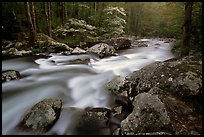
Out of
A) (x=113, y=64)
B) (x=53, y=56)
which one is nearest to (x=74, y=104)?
(x=113, y=64)

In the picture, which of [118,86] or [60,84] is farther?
[60,84]

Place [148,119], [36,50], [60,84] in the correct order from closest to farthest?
[148,119], [60,84], [36,50]

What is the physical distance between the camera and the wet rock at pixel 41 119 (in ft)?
15.4

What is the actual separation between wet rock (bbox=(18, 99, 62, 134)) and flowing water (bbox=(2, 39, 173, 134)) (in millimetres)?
182

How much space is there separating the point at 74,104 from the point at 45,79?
2259 millimetres

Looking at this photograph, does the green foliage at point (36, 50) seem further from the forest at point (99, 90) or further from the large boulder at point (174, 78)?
the large boulder at point (174, 78)

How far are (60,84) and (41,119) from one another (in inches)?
103

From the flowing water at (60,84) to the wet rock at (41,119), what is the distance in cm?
18

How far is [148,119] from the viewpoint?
4.33 metres

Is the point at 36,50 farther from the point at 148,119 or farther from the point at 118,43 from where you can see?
the point at 148,119

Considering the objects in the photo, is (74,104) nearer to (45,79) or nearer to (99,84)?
(99,84)

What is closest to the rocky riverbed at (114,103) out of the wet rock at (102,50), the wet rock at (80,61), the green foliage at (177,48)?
the wet rock at (80,61)

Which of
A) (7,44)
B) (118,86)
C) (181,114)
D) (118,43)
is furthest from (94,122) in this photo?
(118,43)

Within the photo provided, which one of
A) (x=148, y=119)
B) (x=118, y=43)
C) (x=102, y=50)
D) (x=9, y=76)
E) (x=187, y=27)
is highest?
(x=187, y=27)
